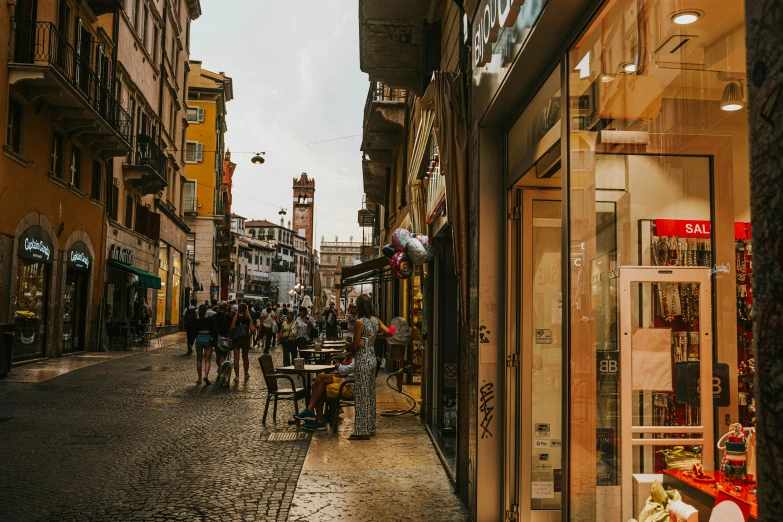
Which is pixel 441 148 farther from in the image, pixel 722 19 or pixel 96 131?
pixel 96 131

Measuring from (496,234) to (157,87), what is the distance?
1183 inches

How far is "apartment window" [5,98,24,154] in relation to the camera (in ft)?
54.8

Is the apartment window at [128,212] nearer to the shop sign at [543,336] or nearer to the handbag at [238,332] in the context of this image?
the handbag at [238,332]

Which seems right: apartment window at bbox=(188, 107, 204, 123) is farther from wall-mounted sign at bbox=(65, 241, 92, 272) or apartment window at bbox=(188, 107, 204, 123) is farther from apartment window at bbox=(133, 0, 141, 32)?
wall-mounted sign at bbox=(65, 241, 92, 272)

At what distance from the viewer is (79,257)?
70.7ft

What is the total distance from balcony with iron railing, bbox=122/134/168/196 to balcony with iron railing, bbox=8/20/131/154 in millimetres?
1876

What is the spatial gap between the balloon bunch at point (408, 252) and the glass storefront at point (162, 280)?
26.4 meters

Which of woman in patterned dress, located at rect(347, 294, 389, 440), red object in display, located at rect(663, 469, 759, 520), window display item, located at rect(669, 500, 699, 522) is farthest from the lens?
woman in patterned dress, located at rect(347, 294, 389, 440)

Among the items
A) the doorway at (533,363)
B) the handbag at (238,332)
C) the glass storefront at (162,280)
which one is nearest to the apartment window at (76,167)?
the handbag at (238,332)

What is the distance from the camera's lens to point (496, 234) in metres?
5.34

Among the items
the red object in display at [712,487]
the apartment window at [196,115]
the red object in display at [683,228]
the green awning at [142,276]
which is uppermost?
the apartment window at [196,115]

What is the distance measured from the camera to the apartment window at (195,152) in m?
48.6

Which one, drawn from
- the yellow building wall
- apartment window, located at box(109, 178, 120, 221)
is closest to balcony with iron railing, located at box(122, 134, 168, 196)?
apartment window, located at box(109, 178, 120, 221)

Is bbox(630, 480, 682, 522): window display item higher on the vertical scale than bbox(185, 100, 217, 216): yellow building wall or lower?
lower
